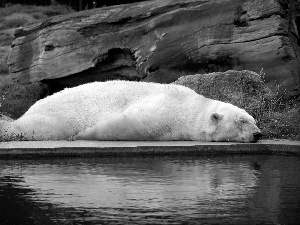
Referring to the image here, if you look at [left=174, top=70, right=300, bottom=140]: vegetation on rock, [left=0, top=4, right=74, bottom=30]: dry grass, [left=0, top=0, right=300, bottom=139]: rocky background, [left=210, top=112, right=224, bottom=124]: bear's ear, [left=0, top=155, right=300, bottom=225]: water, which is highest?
[left=0, top=4, right=74, bottom=30]: dry grass

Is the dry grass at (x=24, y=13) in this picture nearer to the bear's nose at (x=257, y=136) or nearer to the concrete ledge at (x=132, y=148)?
the concrete ledge at (x=132, y=148)

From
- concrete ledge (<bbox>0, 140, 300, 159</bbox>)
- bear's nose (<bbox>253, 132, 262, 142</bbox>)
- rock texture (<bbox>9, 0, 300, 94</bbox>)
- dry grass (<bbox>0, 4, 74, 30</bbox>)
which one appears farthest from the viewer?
dry grass (<bbox>0, 4, 74, 30</bbox>)

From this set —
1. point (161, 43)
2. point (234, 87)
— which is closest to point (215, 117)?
point (234, 87)

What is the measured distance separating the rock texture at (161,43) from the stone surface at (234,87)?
104cm

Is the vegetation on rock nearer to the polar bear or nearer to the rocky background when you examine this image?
the rocky background

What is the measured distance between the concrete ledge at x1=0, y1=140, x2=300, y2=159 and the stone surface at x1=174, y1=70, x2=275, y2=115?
216 cm

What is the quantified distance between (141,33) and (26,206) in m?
10.1

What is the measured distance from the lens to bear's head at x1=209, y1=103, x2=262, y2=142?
11.0m

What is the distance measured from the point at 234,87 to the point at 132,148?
12.0 feet

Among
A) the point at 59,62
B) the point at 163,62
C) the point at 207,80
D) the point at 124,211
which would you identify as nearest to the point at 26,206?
the point at 124,211

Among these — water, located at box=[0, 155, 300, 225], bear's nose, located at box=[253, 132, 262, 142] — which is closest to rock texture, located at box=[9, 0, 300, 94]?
bear's nose, located at box=[253, 132, 262, 142]

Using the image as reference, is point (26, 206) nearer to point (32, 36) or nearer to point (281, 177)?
point (281, 177)

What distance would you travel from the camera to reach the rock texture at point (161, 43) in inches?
575

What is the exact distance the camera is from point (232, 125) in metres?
11.2
